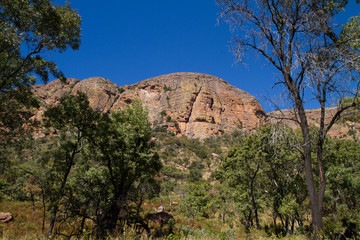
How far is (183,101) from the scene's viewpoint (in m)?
94.8

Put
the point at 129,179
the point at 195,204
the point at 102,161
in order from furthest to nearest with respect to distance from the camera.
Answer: the point at 195,204
the point at 129,179
the point at 102,161

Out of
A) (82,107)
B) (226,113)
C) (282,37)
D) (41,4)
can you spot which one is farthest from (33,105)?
(226,113)

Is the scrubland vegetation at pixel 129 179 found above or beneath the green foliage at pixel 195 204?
above

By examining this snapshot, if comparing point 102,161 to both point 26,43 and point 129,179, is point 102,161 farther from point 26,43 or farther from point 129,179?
point 26,43

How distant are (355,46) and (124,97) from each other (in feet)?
341

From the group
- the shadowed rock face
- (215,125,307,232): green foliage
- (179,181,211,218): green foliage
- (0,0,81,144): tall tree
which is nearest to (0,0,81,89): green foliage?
(0,0,81,144): tall tree

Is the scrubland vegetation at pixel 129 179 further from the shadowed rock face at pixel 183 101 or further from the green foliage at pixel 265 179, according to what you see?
the shadowed rock face at pixel 183 101

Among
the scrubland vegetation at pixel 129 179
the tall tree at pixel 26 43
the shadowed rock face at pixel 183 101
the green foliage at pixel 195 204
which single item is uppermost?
the shadowed rock face at pixel 183 101

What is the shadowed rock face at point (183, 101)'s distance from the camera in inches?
3516

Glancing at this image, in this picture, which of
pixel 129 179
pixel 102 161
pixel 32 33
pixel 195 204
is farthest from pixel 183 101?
pixel 32 33

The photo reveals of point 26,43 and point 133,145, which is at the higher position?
point 26,43

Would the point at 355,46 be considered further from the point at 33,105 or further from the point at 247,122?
the point at 247,122

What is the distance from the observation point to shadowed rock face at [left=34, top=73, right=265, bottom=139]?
89312 mm

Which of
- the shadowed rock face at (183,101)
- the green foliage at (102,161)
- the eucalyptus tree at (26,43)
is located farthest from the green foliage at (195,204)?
the shadowed rock face at (183,101)
